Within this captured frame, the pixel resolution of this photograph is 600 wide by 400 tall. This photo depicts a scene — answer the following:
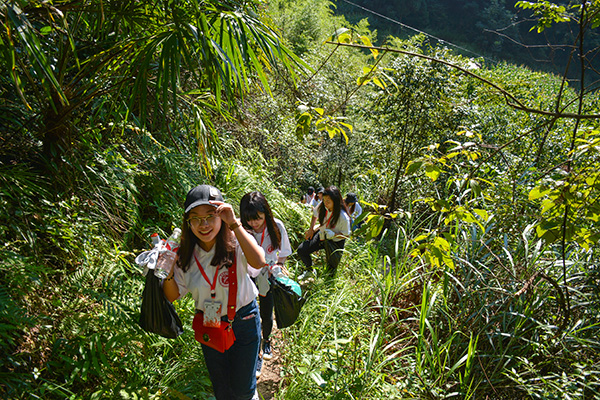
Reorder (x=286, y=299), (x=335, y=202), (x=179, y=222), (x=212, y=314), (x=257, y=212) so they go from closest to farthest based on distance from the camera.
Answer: (x=212, y=314) → (x=286, y=299) → (x=257, y=212) → (x=179, y=222) → (x=335, y=202)

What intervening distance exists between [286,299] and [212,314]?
0.82 meters

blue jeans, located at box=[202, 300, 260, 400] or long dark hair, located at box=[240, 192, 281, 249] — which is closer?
blue jeans, located at box=[202, 300, 260, 400]

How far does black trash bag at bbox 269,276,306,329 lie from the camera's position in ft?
9.10

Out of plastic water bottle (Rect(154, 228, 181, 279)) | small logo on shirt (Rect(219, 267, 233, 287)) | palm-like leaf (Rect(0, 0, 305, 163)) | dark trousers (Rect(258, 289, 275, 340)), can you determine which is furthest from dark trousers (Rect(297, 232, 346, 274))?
plastic water bottle (Rect(154, 228, 181, 279))

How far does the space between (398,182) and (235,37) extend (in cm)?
640

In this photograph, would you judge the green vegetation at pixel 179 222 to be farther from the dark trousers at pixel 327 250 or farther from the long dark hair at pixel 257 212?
the long dark hair at pixel 257 212

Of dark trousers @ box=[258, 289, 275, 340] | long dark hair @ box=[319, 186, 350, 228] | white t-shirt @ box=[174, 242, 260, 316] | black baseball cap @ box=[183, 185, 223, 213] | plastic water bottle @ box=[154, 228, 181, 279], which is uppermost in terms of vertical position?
black baseball cap @ box=[183, 185, 223, 213]

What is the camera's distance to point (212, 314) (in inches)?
81.4

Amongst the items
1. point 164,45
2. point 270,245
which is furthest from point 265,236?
point 164,45

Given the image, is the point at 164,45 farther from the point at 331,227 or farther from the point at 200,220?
the point at 331,227

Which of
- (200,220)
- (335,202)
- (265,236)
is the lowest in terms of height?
(335,202)

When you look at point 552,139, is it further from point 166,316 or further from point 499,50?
point 499,50

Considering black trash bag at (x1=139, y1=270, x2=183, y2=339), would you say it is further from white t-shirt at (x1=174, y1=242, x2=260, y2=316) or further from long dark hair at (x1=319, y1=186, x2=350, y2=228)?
long dark hair at (x1=319, y1=186, x2=350, y2=228)

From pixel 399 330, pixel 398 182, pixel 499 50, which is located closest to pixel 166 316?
pixel 399 330
